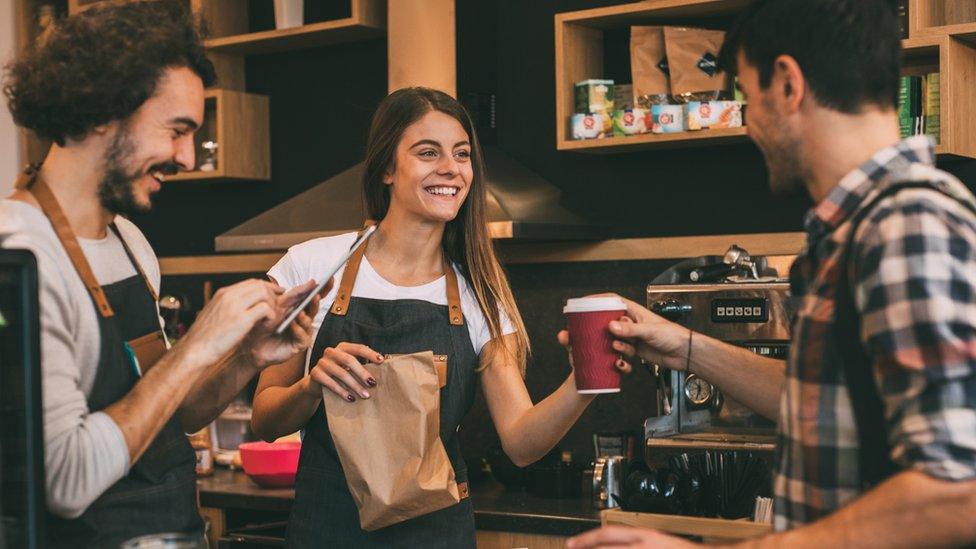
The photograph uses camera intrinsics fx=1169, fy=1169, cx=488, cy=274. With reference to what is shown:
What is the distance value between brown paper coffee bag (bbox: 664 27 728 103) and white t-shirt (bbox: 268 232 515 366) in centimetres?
116

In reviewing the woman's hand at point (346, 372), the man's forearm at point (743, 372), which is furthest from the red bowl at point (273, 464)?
the man's forearm at point (743, 372)

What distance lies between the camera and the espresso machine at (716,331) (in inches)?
116

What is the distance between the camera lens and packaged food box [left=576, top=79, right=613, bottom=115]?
11.5 ft

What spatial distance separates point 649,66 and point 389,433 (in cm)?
174

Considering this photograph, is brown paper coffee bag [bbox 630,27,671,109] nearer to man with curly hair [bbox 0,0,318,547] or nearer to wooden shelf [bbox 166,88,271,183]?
wooden shelf [bbox 166,88,271,183]

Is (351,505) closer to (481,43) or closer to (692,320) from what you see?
(692,320)

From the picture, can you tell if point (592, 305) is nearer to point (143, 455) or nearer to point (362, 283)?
point (143, 455)

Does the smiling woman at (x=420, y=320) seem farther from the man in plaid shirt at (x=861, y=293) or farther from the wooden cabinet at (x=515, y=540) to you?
the man in plaid shirt at (x=861, y=293)

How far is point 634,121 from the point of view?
3.44m

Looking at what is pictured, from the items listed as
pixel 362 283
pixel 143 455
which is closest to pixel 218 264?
pixel 362 283

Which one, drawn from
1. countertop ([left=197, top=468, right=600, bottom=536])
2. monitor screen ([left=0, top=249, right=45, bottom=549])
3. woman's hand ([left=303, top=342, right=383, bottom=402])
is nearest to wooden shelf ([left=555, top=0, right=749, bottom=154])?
countertop ([left=197, top=468, right=600, bottom=536])

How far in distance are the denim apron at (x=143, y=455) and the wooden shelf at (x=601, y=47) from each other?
190cm

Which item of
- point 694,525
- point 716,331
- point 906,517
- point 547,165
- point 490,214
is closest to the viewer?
point 906,517

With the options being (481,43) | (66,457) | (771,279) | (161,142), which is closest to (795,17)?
(161,142)
